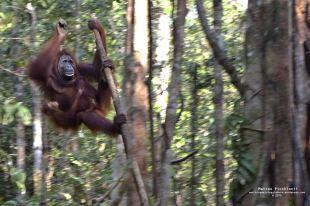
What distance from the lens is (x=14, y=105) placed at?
314 cm

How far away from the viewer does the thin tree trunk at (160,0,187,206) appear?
259 cm

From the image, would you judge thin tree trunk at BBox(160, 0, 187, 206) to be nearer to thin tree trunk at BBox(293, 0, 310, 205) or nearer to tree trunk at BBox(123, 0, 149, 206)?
tree trunk at BBox(123, 0, 149, 206)

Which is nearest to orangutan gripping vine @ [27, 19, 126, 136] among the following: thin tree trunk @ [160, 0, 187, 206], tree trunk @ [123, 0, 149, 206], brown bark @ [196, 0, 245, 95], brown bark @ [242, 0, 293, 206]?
brown bark @ [196, 0, 245, 95]

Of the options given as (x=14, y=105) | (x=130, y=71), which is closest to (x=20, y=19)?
(x=14, y=105)

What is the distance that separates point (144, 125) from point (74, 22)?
2.93m

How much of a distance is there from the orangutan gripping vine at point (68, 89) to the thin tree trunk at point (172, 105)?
4.63 ft

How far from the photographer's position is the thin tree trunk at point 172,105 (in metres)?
2.59

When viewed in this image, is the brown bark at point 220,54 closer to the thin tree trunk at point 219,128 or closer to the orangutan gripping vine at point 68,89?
the thin tree trunk at point 219,128

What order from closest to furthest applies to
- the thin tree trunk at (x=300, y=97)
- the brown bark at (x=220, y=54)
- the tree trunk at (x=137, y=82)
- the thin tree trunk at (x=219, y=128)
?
1. the thin tree trunk at (x=300, y=97)
2. the tree trunk at (x=137, y=82)
3. the thin tree trunk at (x=219, y=128)
4. the brown bark at (x=220, y=54)

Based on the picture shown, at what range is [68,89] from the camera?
14.6 ft

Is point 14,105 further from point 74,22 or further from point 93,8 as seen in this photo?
point 93,8

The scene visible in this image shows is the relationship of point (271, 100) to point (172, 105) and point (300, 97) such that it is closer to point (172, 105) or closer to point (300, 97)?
point (300, 97)

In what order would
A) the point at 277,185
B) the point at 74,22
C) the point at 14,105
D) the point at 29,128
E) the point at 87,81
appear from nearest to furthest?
the point at 277,185
the point at 14,105
the point at 87,81
the point at 74,22
the point at 29,128

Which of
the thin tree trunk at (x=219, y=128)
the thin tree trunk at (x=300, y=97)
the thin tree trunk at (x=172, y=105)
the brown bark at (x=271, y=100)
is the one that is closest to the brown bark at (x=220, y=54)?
the thin tree trunk at (x=219, y=128)
